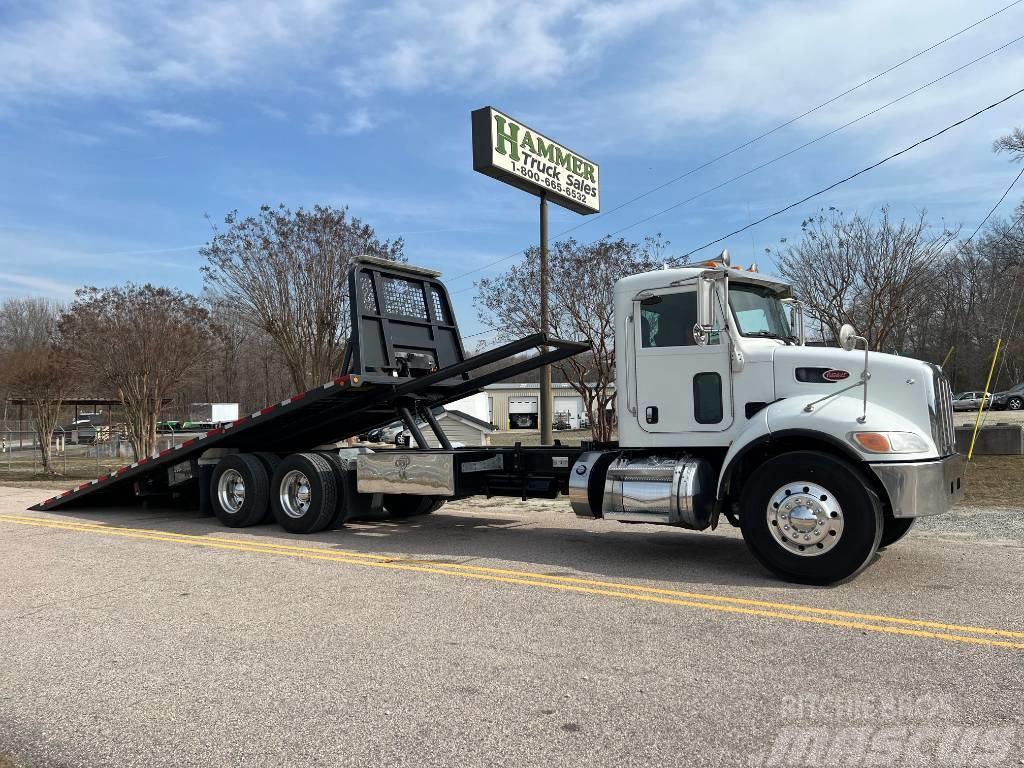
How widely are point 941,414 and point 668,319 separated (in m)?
2.31

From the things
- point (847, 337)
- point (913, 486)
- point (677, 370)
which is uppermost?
point (847, 337)

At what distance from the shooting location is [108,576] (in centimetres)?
721

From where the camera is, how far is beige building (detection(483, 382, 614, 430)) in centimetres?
5725

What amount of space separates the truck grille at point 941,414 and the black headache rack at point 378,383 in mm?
3610

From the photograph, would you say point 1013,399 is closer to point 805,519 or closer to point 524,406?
point 524,406

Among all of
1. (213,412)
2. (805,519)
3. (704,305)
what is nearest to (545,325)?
(704,305)

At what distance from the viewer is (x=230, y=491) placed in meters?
10.5

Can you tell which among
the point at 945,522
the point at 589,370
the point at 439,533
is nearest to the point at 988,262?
the point at 589,370

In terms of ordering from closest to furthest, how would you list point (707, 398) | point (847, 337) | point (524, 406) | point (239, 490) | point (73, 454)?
point (847, 337) → point (707, 398) → point (239, 490) → point (73, 454) → point (524, 406)

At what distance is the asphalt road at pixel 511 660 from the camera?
3451 mm

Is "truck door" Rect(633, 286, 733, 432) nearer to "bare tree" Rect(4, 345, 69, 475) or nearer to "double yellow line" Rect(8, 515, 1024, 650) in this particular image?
"double yellow line" Rect(8, 515, 1024, 650)

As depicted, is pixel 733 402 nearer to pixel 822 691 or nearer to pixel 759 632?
pixel 759 632

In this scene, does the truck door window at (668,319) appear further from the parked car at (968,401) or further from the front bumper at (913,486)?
the parked car at (968,401)

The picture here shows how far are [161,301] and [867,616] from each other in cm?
1951
